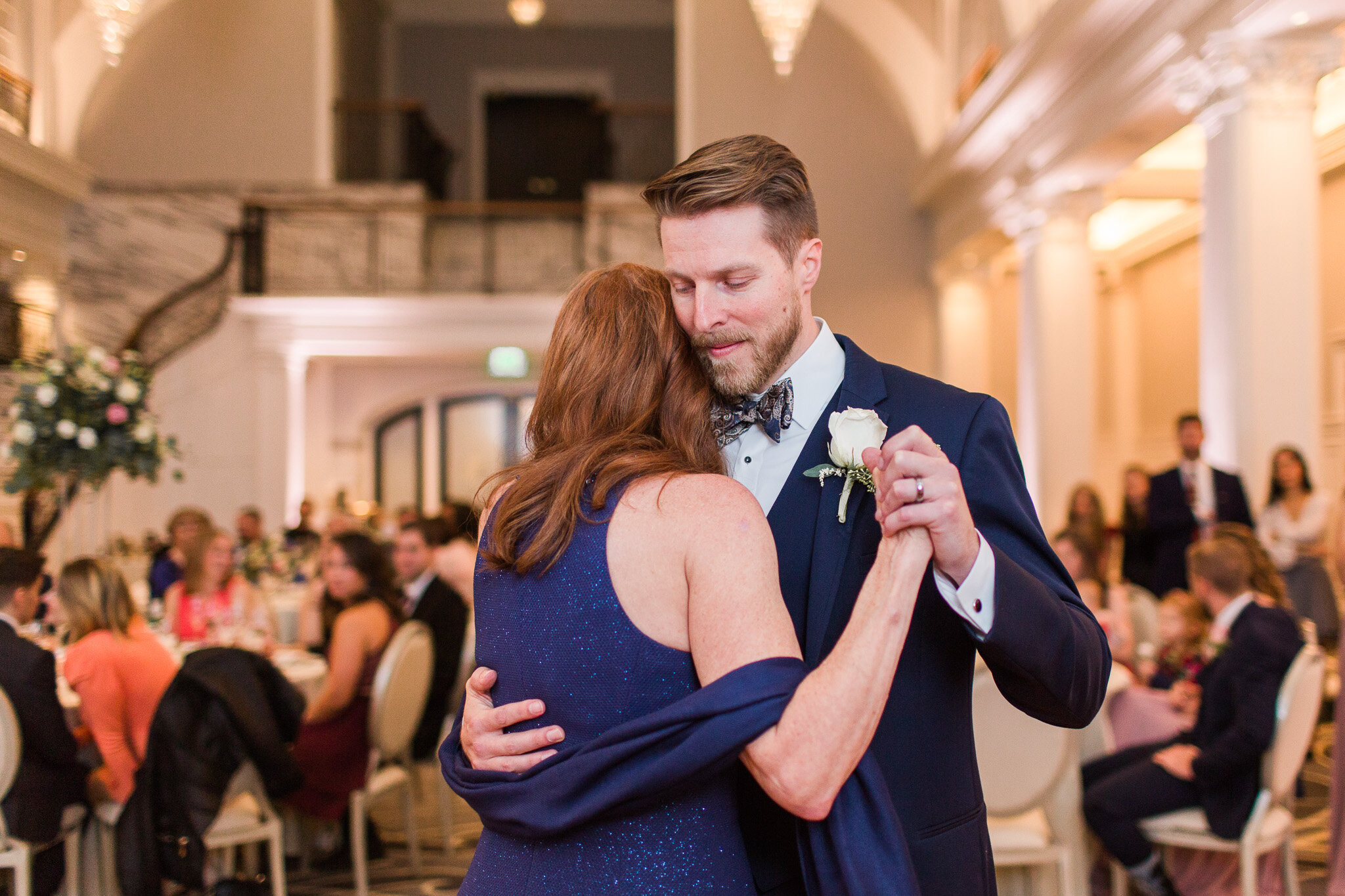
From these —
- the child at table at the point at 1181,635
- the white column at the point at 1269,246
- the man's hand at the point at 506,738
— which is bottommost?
the child at table at the point at 1181,635

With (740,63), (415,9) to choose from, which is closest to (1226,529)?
(740,63)

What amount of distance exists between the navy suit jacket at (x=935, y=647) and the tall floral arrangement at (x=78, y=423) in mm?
4787

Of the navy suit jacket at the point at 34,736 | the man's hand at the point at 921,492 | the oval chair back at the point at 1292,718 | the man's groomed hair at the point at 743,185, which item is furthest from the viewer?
the navy suit jacket at the point at 34,736

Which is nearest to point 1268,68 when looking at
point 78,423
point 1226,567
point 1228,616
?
point 1226,567

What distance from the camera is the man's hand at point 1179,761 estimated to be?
350 centimetres

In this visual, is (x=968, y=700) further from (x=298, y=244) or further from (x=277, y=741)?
(x=298, y=244)

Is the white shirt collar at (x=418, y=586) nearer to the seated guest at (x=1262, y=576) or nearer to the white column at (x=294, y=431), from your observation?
the seated guest at (x=1262, y=576)

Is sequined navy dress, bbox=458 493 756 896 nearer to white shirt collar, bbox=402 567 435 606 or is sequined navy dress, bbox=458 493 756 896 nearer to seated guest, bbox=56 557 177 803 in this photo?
seated guest, bbox=56 557 177 803

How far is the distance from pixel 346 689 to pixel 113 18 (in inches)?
299

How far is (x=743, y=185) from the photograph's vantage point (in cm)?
147

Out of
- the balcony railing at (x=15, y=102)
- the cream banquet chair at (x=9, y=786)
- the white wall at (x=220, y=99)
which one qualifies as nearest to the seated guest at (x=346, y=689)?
the cream banquet chair at (x=9, y=786)

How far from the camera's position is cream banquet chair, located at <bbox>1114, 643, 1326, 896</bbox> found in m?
3.29

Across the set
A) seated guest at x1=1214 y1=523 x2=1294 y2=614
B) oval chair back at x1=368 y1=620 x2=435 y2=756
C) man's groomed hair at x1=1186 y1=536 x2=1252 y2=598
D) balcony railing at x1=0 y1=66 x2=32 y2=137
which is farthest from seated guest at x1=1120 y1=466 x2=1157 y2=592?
balcony railing at x1=0 y1=66 x2=32 y2=137

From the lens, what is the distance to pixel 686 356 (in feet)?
4.89
